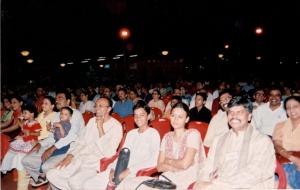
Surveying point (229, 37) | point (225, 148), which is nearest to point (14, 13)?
point (225, 148)

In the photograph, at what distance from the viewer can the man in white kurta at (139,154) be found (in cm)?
396

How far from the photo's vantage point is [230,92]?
5598mm

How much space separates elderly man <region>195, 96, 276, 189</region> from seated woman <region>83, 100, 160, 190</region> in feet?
2.68

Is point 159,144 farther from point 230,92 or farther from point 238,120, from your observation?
point 230,92

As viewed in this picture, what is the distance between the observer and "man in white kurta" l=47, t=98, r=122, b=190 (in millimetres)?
4449

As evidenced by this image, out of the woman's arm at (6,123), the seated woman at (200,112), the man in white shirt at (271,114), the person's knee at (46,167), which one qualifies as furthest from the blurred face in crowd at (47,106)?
the man in white shirt at (271,114)

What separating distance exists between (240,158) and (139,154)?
1.39 meters

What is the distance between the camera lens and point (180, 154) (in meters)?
3.64

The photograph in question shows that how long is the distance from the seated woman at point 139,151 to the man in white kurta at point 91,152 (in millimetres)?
282

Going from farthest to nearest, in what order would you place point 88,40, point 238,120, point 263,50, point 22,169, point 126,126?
1. point 263,50
2. point 88,40
3. point 126,126
4. point 22,169
5. point 238,120

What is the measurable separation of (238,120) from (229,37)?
25.3 m

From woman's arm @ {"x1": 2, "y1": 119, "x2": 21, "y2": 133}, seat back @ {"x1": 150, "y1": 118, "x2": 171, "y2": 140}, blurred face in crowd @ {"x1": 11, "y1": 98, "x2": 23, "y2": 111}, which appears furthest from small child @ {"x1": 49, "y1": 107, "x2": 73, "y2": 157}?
blurred face in crowd @ {"x1": 11, "y1": 98, "x2": 23, "y2": 111}

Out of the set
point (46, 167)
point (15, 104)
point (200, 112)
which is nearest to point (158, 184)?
point (46, 167)

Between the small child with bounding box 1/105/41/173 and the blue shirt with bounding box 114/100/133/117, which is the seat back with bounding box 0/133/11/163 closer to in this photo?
the small child with bounding box 1/105/41/173
